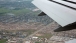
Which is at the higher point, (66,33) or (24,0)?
(66,33)

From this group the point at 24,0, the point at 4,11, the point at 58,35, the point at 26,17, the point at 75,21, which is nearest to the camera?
the point at 75,21

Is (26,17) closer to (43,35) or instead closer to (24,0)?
(43,35)

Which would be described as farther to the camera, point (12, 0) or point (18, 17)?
point (12, 0)

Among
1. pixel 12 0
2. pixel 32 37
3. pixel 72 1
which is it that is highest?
pixel 72 1

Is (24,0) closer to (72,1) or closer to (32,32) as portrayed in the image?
(32,32)

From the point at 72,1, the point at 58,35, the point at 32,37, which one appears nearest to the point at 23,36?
the point at 32,37

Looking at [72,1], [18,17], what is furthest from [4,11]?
[72,1]

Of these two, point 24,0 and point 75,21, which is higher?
point 75,21

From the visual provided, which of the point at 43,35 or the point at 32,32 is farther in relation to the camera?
the point at 32,32

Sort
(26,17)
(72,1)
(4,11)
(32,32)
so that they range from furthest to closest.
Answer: (4,11), (26,17), (32,32), (72,1)
